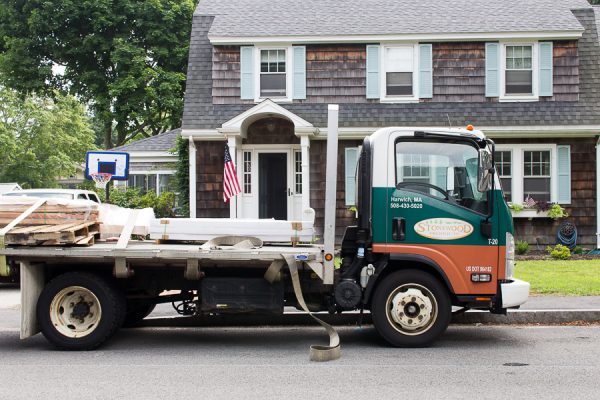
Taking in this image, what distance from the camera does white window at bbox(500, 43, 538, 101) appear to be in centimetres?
2016

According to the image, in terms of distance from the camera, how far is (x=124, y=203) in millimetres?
23891

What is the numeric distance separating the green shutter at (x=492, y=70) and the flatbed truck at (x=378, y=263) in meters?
12.0

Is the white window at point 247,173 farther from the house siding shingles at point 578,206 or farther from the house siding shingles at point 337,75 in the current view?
the house siding shingles at point 578,206

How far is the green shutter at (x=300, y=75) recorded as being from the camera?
20.3m

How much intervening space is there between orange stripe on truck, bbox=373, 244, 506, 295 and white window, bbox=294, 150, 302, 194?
11.9m

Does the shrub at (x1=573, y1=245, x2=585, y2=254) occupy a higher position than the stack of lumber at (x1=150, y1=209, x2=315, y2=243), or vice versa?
the stack of lumber at (x1=150, y1=209, x2=315, y2=243)

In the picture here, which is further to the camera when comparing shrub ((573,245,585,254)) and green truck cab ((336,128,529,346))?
shrub ((573,245,585,254))

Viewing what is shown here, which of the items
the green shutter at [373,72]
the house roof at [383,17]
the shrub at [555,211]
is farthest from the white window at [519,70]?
the green shutter at [373,72]

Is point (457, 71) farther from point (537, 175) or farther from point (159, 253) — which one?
point (159, 253)

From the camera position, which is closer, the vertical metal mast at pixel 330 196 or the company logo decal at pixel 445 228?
the vertical metal mast at pixel 330 196

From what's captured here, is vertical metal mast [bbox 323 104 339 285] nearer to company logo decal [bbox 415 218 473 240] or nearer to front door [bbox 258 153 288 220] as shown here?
company logo decal [bbox 415 218 473 240]

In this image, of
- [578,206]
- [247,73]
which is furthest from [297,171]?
[578,206]

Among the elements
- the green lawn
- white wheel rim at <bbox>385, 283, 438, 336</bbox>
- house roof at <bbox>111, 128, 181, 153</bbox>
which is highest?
house roof at <bbox>111, 128, 181, 153</bbox>

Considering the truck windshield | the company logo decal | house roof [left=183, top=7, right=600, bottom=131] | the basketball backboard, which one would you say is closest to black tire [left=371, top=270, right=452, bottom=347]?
the company logo decal
